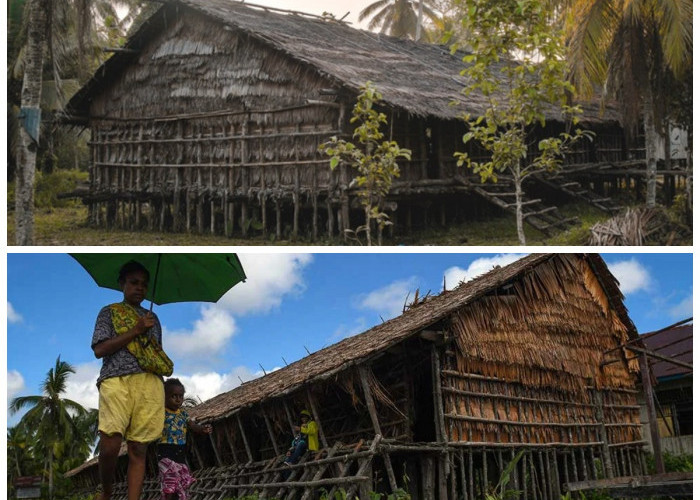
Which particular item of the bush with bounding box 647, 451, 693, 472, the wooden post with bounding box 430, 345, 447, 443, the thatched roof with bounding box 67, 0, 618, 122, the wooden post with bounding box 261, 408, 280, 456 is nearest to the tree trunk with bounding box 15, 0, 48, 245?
the thatched roof with bounding box 67, 0, 618, 122

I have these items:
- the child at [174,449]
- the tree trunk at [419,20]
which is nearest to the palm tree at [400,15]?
the tree trunk at [419,20]

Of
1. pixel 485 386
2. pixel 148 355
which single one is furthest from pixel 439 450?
pixel 148 355

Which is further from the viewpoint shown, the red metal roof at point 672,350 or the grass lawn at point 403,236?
the red metal roof at point 672,350

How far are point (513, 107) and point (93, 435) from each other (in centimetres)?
2314

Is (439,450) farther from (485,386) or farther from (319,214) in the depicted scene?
(319,214)

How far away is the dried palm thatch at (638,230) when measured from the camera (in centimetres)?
1208

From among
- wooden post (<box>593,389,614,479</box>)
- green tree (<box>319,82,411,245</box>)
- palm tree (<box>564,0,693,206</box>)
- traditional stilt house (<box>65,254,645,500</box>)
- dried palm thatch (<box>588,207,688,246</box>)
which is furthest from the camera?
palm tree (<box>564,0,693,206</box>)

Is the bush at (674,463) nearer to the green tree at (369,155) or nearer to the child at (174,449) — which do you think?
the green tree at (369,155)

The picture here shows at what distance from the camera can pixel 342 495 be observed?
7.74m

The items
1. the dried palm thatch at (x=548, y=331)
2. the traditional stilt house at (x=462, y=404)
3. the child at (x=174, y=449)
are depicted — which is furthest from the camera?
the dried palm thatch at (x=548, y=331)

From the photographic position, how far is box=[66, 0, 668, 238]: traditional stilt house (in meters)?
13.4

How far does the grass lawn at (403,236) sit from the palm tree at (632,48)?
76.4 inches

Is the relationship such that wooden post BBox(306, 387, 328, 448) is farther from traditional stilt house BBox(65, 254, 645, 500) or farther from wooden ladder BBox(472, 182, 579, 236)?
wooden ladder BBox(472, 182, 579, 236)

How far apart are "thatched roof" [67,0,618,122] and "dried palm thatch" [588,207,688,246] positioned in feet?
9.58
